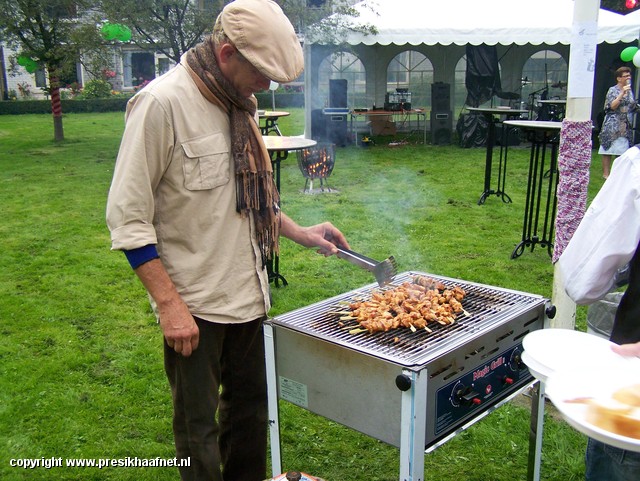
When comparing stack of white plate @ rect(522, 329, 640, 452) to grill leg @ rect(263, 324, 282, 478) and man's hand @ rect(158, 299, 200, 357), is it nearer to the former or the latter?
grill leg @ rect(263, 324, 282, 478)

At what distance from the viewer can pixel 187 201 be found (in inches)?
82.6

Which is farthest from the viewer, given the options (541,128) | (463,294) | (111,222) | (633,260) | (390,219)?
(390,219)

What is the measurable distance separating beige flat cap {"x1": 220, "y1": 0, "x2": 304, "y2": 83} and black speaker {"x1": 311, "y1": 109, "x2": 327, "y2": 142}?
Result: 12079 mm

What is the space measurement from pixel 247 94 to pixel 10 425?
253 centimetres

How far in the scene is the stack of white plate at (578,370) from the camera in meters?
1.38

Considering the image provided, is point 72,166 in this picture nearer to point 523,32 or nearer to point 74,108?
point 523,32

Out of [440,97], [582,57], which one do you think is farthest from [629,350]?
[440,97]

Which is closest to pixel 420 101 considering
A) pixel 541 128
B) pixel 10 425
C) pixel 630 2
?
pixel 630 2

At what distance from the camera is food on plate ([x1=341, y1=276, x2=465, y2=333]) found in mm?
2262

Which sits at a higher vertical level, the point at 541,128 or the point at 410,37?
the point at 410,37

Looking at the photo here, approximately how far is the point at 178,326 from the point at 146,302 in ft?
11.3

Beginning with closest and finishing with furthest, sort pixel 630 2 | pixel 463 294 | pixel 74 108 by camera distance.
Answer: pixel 463 294, pixel 630 2, pixel 74 108

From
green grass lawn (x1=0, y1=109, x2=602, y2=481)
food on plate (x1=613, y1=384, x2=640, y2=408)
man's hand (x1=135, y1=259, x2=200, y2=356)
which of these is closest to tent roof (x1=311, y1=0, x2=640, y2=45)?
green grass lawn (x1=0, y1=109, x2=602, y2=481)

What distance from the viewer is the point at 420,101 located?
16.8 meters
